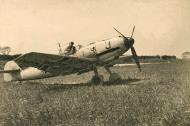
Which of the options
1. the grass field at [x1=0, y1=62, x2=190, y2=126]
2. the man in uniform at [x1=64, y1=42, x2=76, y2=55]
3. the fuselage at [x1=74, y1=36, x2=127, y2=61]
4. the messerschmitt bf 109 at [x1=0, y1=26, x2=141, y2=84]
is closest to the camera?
the grass field at [x1=0, y1=62, x2=190, y2=126]

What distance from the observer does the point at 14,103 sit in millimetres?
8820

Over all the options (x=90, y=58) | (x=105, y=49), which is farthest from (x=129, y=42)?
(x=90, y=58)

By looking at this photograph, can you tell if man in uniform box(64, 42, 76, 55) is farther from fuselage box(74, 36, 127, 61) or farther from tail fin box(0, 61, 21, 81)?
tail fin box(0, 61, 21, 81)

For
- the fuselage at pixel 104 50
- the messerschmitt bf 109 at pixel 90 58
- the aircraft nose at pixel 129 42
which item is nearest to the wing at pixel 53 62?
the messerschmitt bf 109 at pixel 90 58

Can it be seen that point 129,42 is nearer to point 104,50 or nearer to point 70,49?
point 104,50

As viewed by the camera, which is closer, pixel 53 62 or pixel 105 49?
pixel 53 62

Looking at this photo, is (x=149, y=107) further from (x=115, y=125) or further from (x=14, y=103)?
(x=14, y=103)

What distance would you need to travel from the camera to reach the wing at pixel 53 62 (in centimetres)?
1196

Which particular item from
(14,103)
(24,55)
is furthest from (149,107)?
(24,55)

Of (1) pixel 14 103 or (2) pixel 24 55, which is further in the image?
(2) pixel 24 55

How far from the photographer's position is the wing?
12.0 meters

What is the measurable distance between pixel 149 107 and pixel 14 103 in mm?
3694

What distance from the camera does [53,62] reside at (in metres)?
13.0

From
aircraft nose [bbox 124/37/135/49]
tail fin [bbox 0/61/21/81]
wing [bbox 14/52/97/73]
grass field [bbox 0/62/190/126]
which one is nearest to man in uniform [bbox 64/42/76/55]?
wing [bbox 14/52/97/73]
